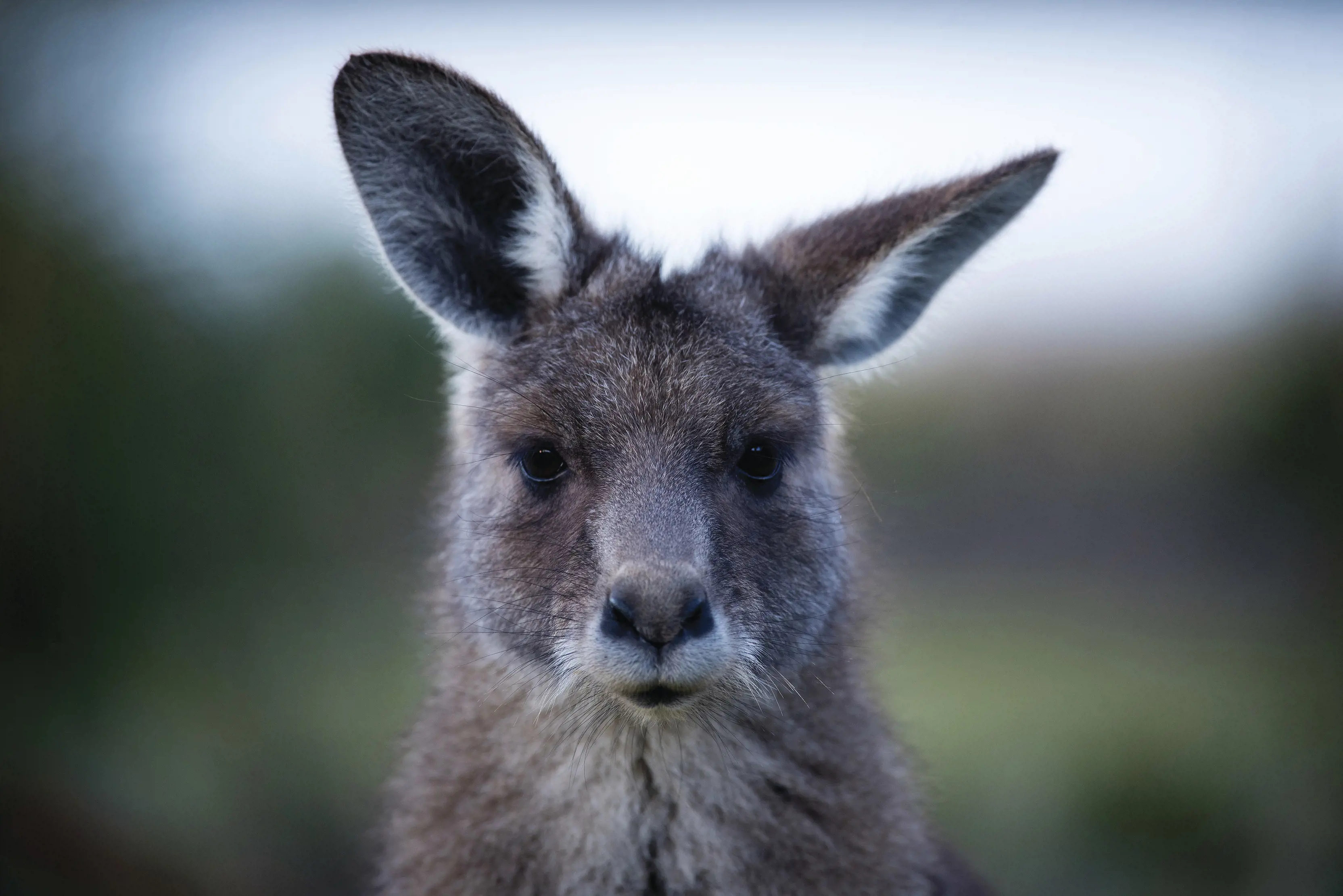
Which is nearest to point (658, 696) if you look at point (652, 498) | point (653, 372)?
point (652, 498)

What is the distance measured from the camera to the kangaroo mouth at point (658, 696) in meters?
2.80

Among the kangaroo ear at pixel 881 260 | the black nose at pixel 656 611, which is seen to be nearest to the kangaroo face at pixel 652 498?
the black nose at pixel 656 611

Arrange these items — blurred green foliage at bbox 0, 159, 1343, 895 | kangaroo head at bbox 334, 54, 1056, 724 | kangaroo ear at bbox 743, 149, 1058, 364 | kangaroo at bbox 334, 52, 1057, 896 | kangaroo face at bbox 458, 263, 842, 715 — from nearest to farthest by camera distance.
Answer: kangaroo face at bbox 458, 263, 842, 715 → kangaroo head at bbox 334, 54, 1056, 724 → kangaroo at bbox 334, 52, 1057, 896 → kangaroo ear at bbox 743, 149, 1058, 364 → blurred green foliage at bbox 0, 159, 1343, 895

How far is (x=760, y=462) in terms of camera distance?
11.2 feet

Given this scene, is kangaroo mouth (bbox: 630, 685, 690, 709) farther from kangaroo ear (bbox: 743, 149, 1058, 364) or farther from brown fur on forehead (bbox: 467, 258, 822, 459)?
kangaroo ear (bbox: 743, 149, 1058, 364)

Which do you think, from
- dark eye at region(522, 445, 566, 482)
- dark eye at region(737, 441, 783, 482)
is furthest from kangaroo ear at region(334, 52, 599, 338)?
dark eye at region(737, 441, 783, 482)

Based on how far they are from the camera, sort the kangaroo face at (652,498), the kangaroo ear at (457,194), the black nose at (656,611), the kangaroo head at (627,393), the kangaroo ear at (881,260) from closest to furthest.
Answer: the black nose at (656,611)
the kangaroo face at (652,498)
the kangaroo head at (627,393)
the kangaroo ear at (457,194)
the kangaroo ear at (881,260)

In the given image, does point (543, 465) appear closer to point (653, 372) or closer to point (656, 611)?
point (653, 372)

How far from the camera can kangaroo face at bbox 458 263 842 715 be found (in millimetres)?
2797

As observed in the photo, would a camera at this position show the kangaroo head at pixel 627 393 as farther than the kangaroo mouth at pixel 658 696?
Yes

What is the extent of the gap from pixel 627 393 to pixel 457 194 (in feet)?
3.49

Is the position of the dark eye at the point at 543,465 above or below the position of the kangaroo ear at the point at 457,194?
below

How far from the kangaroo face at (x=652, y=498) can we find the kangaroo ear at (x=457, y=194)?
0.20m

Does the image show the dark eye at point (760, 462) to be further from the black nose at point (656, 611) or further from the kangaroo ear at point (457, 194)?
the kangaroo ear at point (457, 194)
